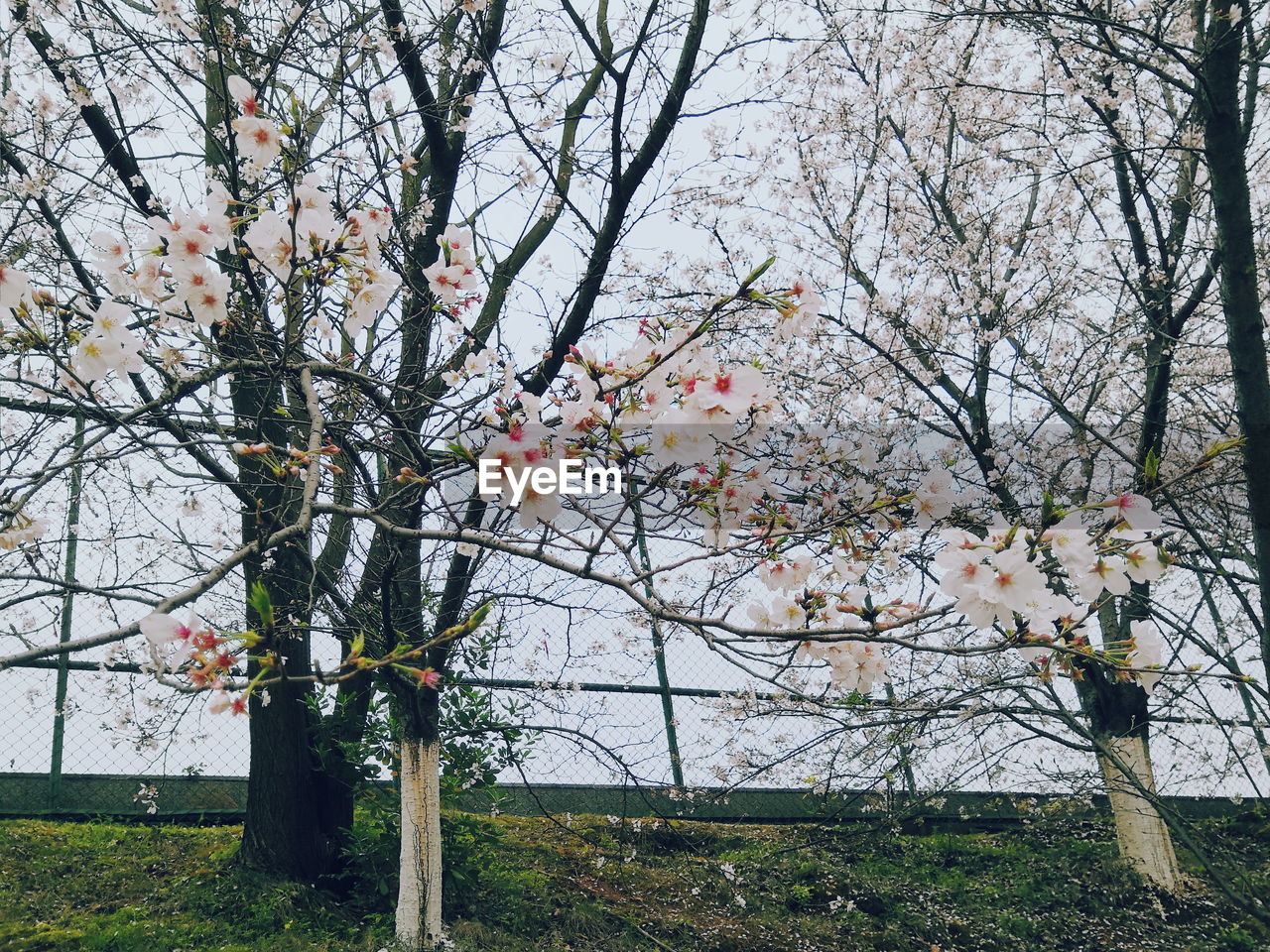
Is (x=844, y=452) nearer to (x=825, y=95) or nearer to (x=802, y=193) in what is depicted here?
(x=802, y=193)

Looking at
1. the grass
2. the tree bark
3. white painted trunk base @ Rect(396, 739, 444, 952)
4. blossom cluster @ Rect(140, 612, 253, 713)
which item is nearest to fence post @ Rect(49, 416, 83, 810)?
the grass

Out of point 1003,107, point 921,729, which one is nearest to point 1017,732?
point 921,729

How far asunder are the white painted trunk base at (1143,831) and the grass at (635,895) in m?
0.13

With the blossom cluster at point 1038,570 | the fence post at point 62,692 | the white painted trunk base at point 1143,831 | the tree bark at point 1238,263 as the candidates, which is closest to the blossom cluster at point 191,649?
the blossom cluster at point 1038,570

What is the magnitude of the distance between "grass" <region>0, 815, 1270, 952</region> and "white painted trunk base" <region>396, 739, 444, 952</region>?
0.49 feet

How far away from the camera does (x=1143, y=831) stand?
17.7 feet

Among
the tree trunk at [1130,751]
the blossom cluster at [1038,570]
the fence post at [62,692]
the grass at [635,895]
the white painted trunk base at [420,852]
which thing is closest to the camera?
the blossom cluster at [1038,570]

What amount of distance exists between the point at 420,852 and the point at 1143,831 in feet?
14.5

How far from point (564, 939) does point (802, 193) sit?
4.42 metres

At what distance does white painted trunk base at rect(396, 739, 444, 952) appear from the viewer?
358 cm

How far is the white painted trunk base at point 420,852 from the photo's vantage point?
358 cm

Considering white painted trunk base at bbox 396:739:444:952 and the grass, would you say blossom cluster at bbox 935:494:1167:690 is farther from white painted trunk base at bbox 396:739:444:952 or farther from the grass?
the grass

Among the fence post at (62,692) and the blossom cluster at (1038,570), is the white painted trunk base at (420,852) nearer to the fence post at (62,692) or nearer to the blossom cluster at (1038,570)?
the fence post at (62,692)

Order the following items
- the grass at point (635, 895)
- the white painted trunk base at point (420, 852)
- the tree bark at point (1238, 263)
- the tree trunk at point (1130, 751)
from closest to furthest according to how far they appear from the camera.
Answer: the tree bark at point (1238, 263), the white painted trunk base at point (420, 852), the grass at point (635, 895), the tree trunk at point (1130, 751)
